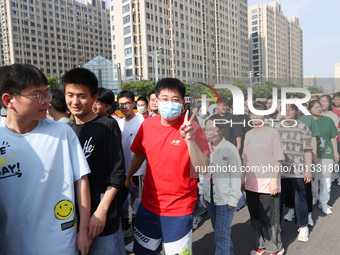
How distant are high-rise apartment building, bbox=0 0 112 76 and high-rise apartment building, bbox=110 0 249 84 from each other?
25098mm

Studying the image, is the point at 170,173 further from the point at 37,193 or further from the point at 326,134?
the point at 326,134

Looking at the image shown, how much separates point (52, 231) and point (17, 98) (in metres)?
0.71

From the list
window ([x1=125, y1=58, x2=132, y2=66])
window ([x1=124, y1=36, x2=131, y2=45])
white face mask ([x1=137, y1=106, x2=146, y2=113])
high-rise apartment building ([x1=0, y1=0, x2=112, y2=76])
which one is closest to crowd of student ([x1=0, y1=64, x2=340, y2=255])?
white face mask ([x1=137, y1=106, x2=146, y2=113])

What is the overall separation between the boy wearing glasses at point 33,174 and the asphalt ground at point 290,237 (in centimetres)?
205

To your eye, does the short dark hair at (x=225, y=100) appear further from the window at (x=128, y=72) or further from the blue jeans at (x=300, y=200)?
the window at (x=128, y=72)

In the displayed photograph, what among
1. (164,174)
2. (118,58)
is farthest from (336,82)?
(118,58)

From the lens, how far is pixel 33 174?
1286mm

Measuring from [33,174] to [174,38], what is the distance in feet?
188

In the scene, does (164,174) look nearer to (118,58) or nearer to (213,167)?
(213,167)

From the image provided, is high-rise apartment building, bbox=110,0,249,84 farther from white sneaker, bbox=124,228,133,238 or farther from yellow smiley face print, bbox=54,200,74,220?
yellow smiley face print, bbox=54,200,74,220

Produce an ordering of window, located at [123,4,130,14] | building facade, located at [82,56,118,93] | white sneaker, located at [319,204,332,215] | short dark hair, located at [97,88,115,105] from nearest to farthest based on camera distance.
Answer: short dark hair, located at [97,88,115,105] < white sneaker, located at [319,204,332,215] < building facade, located at [82,56,118,93] < window, located at [123,4,130,14]

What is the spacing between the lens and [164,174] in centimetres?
196

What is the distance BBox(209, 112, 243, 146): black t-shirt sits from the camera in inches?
87.2

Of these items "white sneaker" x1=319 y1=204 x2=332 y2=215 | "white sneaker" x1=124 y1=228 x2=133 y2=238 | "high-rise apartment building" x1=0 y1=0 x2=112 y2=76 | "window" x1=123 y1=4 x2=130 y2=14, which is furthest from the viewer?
"high-rise apartment building" x1=0 y1=0 x2=112 y2=76
